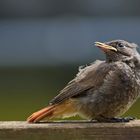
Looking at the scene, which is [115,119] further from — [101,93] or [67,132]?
[67,132]

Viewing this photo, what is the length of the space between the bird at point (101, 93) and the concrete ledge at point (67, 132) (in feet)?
2.04

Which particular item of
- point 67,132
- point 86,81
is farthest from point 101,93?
point 67,132

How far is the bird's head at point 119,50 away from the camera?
5.98m

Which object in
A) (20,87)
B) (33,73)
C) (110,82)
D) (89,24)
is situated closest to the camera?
(110,82)

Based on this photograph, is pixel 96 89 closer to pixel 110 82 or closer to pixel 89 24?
pixel 110 82

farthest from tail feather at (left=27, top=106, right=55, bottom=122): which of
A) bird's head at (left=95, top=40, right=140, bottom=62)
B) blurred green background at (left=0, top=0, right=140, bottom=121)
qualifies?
blurred green background at (left=0, top=0, right=140, bottom=121)

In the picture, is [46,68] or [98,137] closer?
[98,137]

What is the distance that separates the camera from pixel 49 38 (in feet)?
71.8

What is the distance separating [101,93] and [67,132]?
2.81 feet

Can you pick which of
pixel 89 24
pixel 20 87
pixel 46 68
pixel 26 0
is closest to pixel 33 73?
pixel 46 68

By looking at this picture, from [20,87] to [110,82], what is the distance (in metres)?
8.60

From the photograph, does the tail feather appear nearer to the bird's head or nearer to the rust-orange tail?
the rust-orange tail

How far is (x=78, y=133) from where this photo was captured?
16.1 feet

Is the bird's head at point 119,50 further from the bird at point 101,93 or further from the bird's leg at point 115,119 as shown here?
the bird's leg at point 115,119
